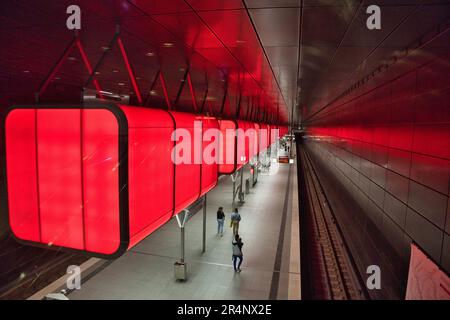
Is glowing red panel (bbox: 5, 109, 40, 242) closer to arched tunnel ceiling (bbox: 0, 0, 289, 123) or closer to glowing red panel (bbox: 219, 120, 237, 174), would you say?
arched tunnel ceiling (bbox: 0, 0, 289, 123)

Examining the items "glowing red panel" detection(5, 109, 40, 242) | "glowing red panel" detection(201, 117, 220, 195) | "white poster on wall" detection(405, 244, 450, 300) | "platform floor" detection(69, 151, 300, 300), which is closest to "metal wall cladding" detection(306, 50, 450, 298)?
"white poster on wall" detection(405, 244, 450, 300)

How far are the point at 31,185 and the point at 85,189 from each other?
588mm

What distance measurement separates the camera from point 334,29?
3.89 meters

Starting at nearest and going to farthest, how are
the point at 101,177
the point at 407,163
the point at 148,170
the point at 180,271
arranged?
the point at 101,177 < the point at 148,170 < the point at 407,163 < the point at 180,271

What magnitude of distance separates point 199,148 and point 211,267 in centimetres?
598

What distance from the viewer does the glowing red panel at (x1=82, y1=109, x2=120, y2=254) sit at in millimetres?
2529

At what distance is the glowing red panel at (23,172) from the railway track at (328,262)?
8.83m

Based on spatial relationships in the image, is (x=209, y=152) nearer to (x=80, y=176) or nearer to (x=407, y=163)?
(x=80, y=176)

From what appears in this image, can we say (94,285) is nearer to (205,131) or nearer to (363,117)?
(205,131)

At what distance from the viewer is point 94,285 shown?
8234 mm

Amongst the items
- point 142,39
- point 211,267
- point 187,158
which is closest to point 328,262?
point 211,267

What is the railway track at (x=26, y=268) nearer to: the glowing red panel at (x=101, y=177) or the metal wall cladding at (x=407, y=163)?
the glowing red panel at (x=101, y=177)

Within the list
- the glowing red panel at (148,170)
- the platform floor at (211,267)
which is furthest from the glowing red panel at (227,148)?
the platform floor at (211,267)
